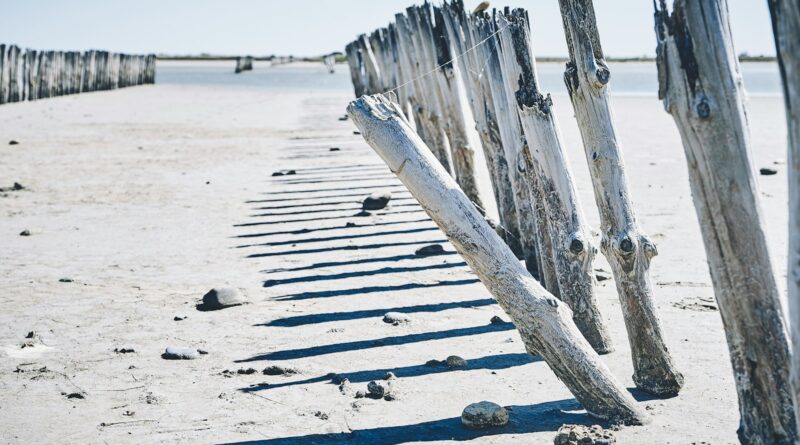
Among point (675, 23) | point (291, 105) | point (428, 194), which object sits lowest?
point (291, 105)

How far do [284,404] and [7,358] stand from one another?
5.88 feet

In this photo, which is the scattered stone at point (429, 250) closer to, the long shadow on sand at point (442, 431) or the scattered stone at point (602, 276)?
the scattered stone at point (602, 276)

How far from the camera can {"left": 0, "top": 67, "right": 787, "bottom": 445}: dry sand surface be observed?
3.86 meters

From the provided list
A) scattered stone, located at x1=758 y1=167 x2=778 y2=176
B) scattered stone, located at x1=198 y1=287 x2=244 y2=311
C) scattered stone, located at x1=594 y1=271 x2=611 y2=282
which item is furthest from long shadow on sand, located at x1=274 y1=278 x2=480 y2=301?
scattered stone, located at x1=758 y1=167 x2=778 y2=176

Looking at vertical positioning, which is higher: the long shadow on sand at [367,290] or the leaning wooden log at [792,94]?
the leaning wooden log at [792,94]

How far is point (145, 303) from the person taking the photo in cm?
593

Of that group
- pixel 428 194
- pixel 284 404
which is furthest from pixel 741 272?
pixel 284 404

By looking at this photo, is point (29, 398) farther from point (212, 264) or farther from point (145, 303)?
point (212, 264)

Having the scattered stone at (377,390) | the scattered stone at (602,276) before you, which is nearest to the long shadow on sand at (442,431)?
the scattered stone at (377,390)

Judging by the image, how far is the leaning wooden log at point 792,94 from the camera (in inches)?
80.4

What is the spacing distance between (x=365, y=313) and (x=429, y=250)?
1.81 m

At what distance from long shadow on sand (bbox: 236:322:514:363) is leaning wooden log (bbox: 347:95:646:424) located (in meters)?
1.44

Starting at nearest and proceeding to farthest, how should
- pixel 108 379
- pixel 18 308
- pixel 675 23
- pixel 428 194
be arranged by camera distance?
pixel 675 23 < pixel 428 194 < pixel 108 379 < pixel 18 308

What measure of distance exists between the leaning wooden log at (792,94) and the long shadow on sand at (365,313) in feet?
11.9
